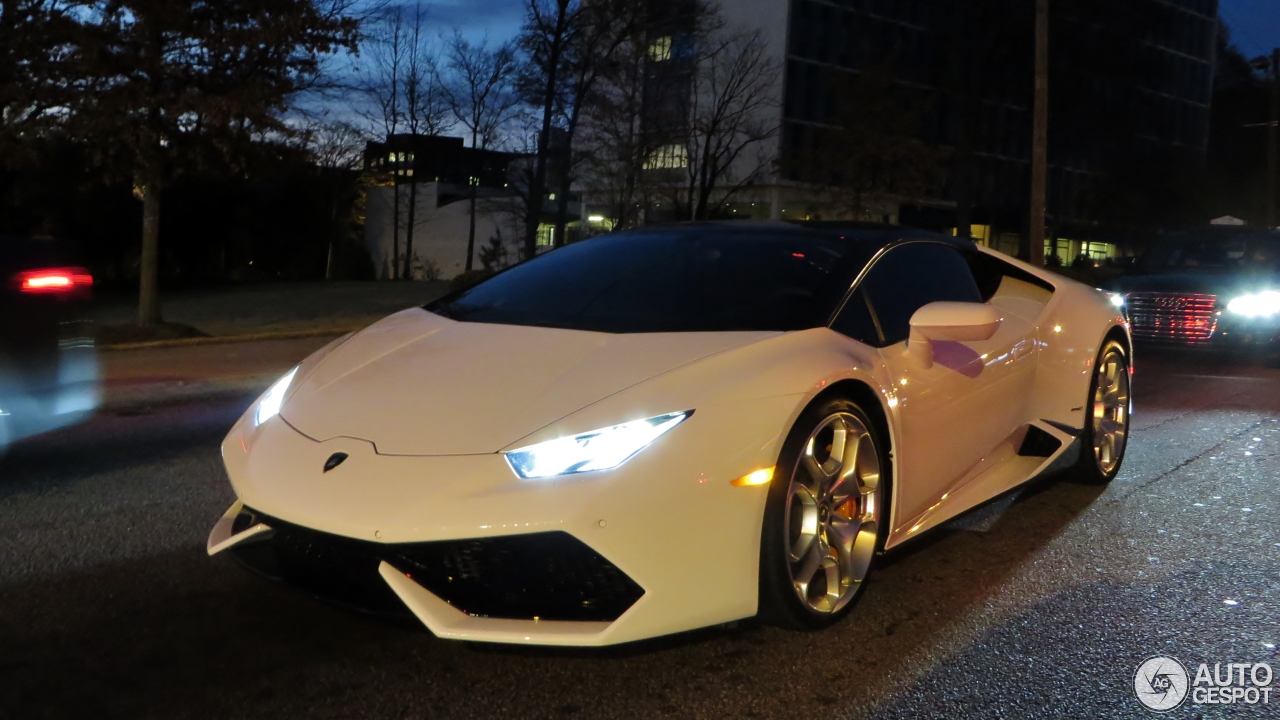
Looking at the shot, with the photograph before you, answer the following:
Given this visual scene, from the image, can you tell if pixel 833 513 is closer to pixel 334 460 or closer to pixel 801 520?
pixel 801 520

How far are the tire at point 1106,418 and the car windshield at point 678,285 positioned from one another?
6.32ft

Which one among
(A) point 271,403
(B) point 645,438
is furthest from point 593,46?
(B) point 645,438

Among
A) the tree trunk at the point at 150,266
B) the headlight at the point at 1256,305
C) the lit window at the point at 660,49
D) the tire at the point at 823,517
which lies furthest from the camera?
the lit window at the point at 660,49

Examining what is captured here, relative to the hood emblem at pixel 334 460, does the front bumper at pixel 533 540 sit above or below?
below

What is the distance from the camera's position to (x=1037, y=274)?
5504mm

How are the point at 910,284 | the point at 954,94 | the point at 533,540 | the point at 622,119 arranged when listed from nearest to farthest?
the point at 533,540 < the point at 910,284 < the point at 622,119 < the point at 954,94

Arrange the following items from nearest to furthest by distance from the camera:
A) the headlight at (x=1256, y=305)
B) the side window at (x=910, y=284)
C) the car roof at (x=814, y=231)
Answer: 1. the side window at (x=910, y=284)
2. the car roof at (x=814, y=231)
3. the headlight at (x=1256, y=305)

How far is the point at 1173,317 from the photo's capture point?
11.9m

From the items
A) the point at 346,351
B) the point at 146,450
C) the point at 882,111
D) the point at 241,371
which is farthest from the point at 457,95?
the point at 346,351

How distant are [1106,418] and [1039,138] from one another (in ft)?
52.9

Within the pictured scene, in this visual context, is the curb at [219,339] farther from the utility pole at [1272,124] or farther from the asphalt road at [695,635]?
the utility pole at [1272,124]

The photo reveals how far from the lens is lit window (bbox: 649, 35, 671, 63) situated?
89.4 feet

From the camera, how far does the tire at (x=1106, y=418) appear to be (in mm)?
5625

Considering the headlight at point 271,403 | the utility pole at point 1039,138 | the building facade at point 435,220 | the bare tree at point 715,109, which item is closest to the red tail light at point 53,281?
the headlight at point 271,403
